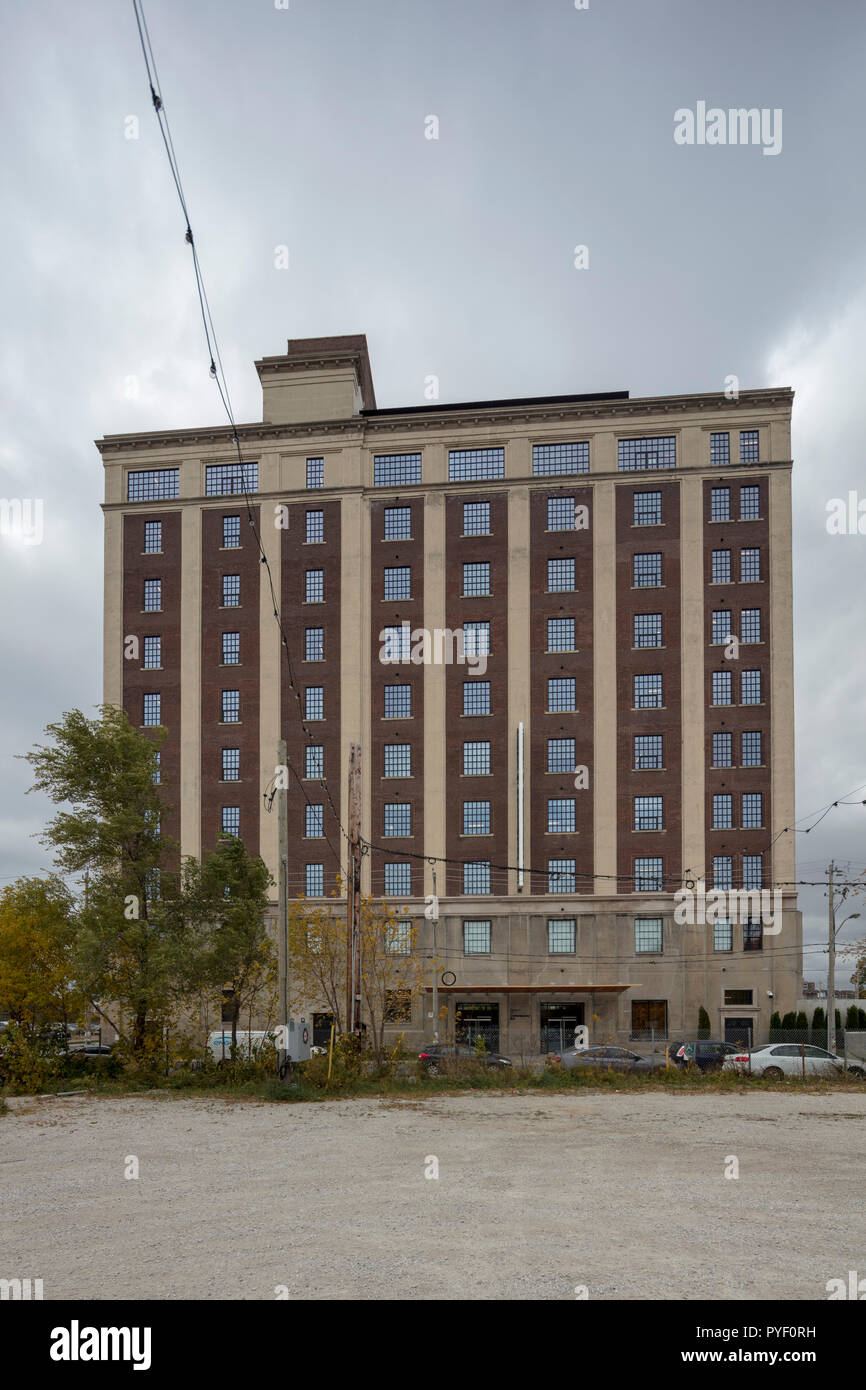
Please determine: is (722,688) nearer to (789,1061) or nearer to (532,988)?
(532,988)

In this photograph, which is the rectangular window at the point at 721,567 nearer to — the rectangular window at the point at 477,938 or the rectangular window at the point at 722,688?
the rectangular window at the point at 722,688

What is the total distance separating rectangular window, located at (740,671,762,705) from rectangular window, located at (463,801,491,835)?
51.5 ft

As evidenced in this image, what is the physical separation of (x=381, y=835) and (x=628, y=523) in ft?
75.8

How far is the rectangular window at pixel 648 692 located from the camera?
6188cm

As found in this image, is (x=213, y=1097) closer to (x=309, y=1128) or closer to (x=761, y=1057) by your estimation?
(x=309, y=1128)

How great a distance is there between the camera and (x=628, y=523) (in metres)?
Result: 63.4

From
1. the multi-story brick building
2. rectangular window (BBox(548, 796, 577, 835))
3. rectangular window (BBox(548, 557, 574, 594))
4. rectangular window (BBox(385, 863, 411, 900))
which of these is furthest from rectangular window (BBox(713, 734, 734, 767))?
rectangular window (BBox(385, 863, 411, 900))

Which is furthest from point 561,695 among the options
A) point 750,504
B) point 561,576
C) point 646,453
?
point 750,504

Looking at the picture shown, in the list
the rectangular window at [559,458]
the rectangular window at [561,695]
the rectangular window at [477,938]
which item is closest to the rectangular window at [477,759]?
the rectangular window at [561,695]

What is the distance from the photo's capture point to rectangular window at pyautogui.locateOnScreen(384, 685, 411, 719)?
63.6 metres

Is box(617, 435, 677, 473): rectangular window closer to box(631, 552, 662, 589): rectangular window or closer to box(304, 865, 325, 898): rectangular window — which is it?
box(631, 552, 662, 589): rectangular window

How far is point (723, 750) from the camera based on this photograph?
61219mm

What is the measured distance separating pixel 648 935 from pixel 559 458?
92.6ft
